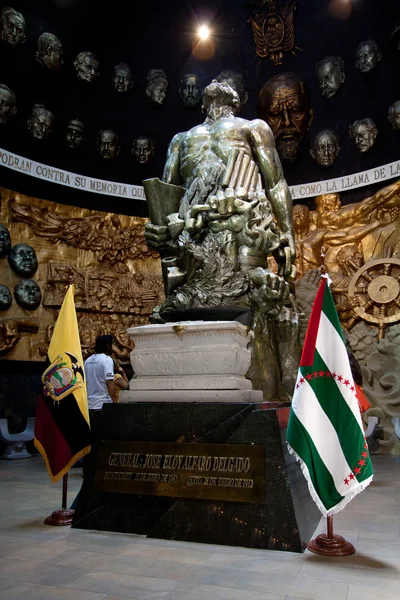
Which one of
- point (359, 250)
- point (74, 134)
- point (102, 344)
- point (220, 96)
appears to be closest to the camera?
point (102, 344)

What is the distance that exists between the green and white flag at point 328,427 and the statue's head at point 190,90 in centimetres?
1186

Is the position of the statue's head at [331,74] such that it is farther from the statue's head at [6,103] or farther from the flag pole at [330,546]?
the flag pole at [330,546]

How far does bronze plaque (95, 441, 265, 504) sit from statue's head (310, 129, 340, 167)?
11.1 m

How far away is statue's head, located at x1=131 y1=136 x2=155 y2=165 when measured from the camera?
44.3 ft

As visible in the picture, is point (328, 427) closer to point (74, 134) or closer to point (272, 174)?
point (272, 174)

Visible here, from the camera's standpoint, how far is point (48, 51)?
1183cm

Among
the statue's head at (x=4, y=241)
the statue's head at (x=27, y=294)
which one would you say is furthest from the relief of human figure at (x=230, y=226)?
the statue's head at (x=27, y=294)

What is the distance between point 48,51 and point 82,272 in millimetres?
4907

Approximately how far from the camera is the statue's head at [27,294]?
35.4ft

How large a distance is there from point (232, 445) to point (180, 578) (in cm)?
95

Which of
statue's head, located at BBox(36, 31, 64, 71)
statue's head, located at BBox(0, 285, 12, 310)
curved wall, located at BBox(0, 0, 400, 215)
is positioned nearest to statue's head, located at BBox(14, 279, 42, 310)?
statue's head, located at BBox(0, 285, 12, 310)

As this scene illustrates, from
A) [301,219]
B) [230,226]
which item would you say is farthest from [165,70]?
[230,226]

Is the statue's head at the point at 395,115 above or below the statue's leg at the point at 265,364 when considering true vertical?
above

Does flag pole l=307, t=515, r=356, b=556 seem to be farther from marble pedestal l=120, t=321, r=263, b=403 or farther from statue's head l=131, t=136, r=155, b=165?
statue's head l=131, t=136, r=155, b=165
